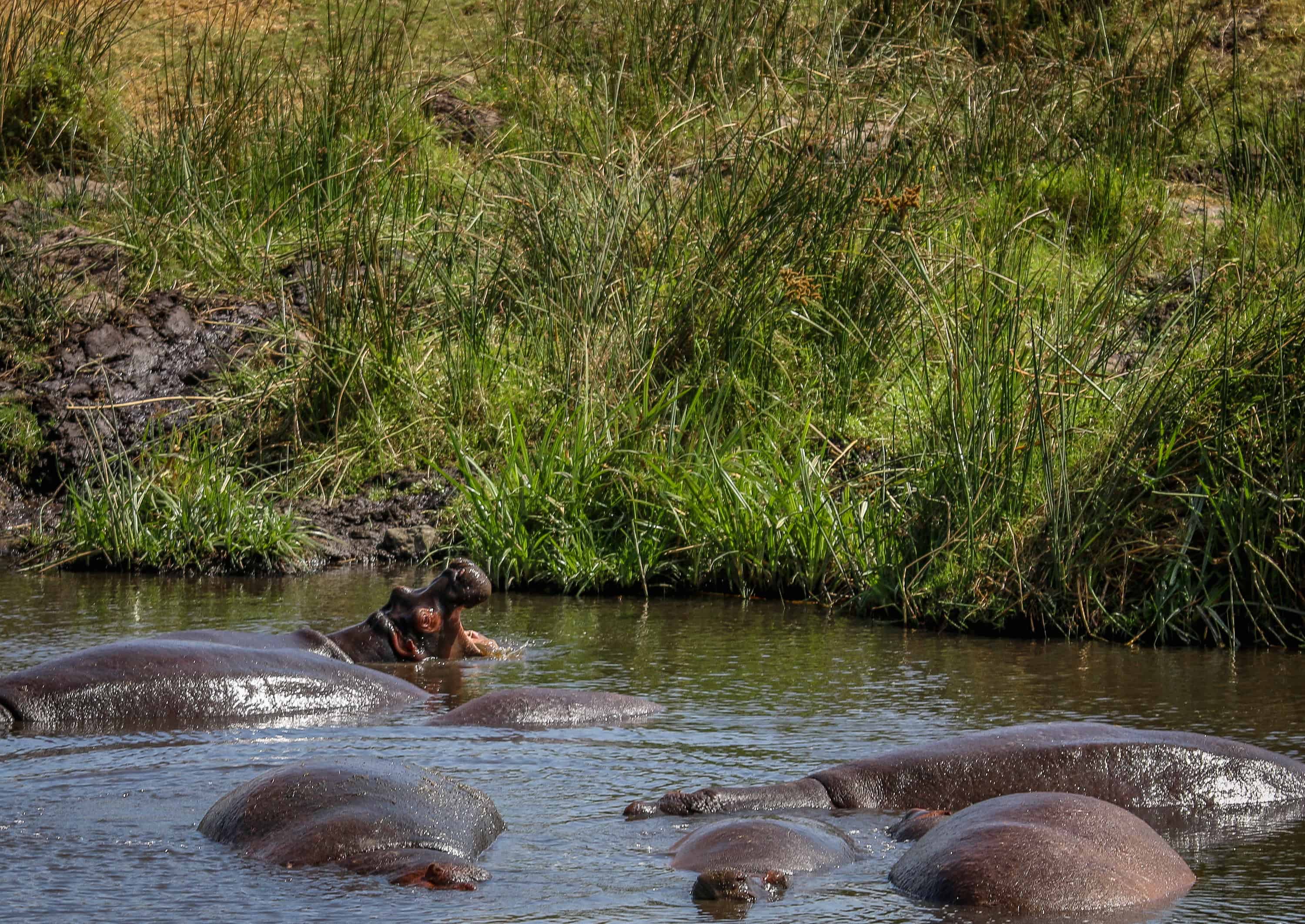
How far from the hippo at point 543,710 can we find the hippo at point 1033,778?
3.51ft

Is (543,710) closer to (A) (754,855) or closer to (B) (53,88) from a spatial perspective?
(A) (754,855)

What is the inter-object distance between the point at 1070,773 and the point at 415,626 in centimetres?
290

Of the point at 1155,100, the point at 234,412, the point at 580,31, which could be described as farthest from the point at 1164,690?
the point at 580,31

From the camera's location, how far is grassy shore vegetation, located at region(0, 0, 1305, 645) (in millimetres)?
7078

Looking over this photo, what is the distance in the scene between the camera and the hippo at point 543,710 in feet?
17.5

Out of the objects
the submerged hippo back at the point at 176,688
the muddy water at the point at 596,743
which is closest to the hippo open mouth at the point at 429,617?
the muddy water at the point at 596,743

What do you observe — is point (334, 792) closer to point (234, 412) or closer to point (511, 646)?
point (511, 646)

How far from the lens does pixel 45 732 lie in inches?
199

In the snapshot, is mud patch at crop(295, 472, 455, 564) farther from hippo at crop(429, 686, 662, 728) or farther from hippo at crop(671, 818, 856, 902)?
hippo at crop(671, 818, 856, 902)

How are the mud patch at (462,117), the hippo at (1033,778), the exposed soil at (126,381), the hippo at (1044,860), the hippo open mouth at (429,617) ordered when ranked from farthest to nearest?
1. the mud patch at (462,117)
2. the exposed soil at (126,381)
3. the hippo open mouth at (429,617)
4. the hippo at (1033,778)
5. the hippo at (1044,860)

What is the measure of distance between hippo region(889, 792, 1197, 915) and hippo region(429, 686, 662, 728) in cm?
175

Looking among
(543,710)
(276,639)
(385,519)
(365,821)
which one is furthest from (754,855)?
(385,519)

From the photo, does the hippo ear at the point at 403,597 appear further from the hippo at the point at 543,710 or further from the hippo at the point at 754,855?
the hippo at the point at 754,855

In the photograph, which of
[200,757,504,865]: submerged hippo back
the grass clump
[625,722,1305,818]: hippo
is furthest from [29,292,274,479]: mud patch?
[625,722,1305,818]: hippo
